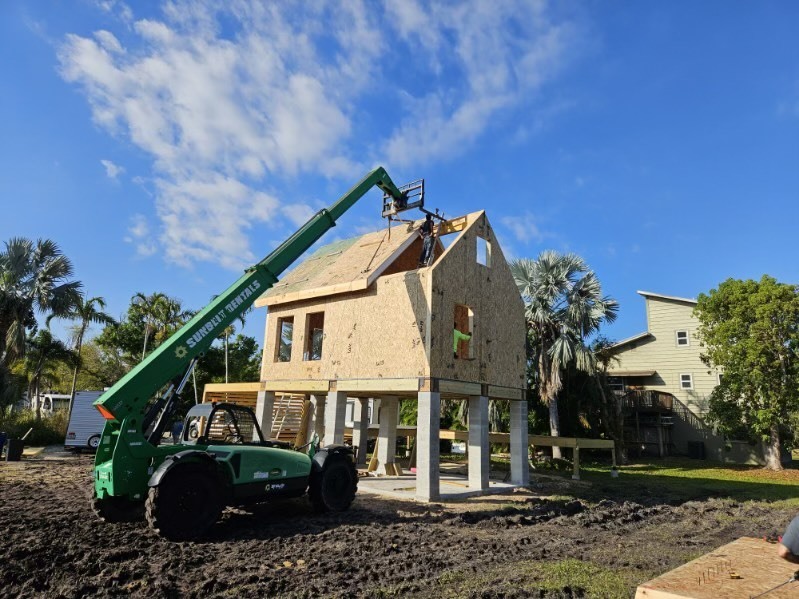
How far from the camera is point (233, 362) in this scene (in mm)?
40750

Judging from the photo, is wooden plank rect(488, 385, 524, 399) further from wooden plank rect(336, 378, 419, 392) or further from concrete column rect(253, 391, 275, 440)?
concrete column rect(253, 391, 275, 440)

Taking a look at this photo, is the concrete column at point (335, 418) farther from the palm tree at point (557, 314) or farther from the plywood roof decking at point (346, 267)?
the palm tree at point (557, 314)

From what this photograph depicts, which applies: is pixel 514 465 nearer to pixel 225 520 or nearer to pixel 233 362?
pixel 225 520

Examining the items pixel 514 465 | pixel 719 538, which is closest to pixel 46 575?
pixel 719 538

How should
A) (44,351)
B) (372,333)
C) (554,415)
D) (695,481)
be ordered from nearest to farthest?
(372,333)
(695,481)
(554,415)
(44,351)

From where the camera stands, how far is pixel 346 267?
17.3m

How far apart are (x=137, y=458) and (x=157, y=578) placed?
9.05 feet

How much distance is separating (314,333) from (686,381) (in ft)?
74.9

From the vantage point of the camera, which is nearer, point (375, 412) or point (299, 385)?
point (299, 385)

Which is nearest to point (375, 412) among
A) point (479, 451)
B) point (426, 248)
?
point (479, 451)

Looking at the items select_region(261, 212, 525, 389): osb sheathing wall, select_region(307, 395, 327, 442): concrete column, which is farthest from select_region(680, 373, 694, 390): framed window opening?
select_region(307, 395, 327, 442): concrete column

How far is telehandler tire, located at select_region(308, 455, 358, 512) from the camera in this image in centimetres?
1065

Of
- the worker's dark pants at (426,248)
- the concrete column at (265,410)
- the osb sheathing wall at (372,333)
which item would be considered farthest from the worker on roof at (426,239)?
the concrete column at (265,410)

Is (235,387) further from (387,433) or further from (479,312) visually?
(479,312)
